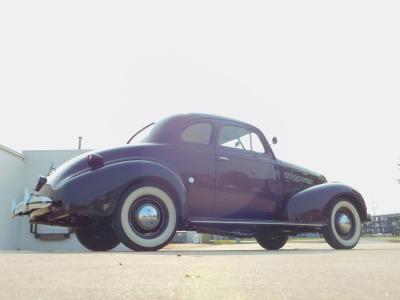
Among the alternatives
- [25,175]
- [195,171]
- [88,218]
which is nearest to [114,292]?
[88,218]

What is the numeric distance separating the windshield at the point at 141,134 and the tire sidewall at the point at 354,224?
2.97 metres

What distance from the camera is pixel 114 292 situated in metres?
1.99

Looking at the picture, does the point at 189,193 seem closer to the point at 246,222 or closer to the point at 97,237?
the point at 246,222

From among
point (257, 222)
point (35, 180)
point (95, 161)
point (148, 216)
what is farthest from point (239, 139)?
point (35, 180)

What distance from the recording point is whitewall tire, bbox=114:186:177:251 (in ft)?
17.0

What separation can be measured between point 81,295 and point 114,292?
0.14 m

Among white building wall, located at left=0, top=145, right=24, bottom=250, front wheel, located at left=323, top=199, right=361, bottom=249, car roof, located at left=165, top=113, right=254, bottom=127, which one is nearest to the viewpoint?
car roof, located at left=165, top=113, right=254, bottom=127

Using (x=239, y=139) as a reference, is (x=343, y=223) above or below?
below

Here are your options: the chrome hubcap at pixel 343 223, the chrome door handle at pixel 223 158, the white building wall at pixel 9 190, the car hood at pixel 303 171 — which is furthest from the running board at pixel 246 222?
the white building wall at pixel 9 190

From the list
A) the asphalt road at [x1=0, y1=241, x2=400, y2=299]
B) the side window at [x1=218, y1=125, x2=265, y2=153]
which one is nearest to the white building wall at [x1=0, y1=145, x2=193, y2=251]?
the side window at [x1=218, y1=125, x2=265, y2=153]

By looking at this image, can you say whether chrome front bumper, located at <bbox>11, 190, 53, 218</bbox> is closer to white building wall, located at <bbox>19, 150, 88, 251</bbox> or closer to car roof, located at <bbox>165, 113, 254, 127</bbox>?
car roof, located at <bbox>165, 113, 254, 127</bbox>

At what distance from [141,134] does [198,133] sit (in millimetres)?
851

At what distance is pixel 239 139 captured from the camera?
22.9 feet

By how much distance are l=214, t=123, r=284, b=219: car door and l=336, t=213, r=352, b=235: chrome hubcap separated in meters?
1.00
